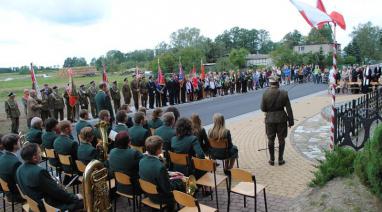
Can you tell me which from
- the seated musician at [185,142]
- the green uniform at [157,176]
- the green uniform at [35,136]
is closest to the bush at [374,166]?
the green uniform at [157,176]

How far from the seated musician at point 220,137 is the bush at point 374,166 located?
131 inches

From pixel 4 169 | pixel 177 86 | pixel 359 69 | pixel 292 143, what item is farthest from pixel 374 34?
pixel 4 169

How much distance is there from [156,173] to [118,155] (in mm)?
909

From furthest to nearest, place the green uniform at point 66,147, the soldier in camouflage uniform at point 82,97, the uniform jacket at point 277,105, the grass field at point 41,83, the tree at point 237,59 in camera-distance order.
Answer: the tree at point 237,59 < the grass field at point 41,83 < the soldier in camouflage uniform at point 82,97 < the uniform jacket at point 277,105 < the green uniform at point 66,147

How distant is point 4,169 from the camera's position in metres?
5.84

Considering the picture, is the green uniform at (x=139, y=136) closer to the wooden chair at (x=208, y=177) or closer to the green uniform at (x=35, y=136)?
the wooden chair at (x=208, y=177)

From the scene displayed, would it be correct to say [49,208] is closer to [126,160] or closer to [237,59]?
[126,160]

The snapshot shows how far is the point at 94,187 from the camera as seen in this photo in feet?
13.5

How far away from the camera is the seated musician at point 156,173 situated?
5273 mm

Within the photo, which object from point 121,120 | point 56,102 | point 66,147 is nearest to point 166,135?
point 121,120

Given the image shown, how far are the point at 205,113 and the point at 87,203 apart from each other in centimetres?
1409

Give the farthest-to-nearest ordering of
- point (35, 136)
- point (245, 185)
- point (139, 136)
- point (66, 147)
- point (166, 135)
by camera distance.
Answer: point (35, 136)
point (139, 136)
point (166, 135)
point (66, 147)
point (245, 185)

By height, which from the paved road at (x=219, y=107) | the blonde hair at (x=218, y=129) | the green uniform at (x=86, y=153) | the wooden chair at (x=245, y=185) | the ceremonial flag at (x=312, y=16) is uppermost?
the ceremonial flag at (x=312, y=16)

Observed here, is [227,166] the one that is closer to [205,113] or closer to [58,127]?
[58,127]
